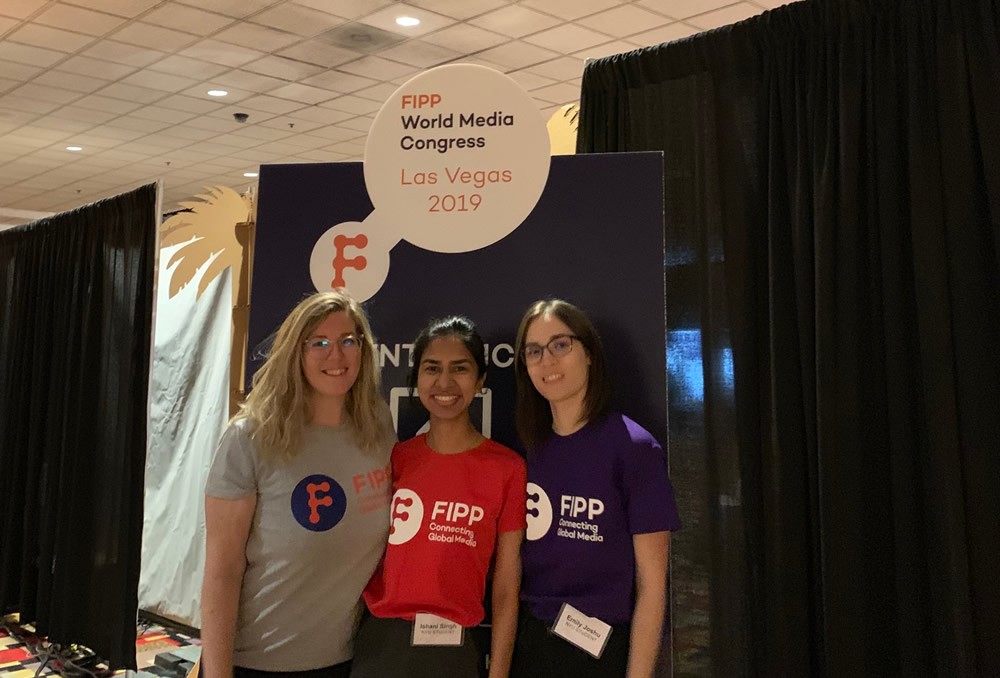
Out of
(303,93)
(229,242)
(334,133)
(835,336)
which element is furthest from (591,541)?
(334,133)

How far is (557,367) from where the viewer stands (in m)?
1.78

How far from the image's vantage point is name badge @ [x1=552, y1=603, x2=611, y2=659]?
1.67 m

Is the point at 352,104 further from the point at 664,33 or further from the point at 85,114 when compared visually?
the point at 664,33

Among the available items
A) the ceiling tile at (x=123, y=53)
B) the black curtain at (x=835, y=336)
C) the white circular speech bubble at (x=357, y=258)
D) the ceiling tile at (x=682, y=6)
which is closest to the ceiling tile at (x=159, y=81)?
the ceiling tile at (x=123, y=53)

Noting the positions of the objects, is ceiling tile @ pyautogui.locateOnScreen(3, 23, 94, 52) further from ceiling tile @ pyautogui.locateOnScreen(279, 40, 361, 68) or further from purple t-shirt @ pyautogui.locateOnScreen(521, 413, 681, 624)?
purple t-shirt @ pyautogui.locateOnScreen(521, 413, 681, 624)

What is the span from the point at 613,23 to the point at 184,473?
361 centimetres

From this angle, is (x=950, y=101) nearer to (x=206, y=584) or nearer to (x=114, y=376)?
(x=206, y=584)

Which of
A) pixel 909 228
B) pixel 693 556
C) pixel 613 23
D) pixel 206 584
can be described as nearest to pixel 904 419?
pixel 909 228

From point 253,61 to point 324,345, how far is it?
424 centimetres

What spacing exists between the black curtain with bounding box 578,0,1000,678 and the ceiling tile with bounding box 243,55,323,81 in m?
3.33

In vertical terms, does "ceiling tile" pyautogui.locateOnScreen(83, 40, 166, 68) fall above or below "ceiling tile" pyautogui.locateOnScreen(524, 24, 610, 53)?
above

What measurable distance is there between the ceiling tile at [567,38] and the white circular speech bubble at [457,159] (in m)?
3.00

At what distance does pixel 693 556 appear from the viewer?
259cm

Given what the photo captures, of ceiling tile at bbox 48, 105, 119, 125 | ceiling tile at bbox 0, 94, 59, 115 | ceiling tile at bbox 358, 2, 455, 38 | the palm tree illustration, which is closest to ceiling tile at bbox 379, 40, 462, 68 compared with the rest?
ceiling tile at bbox 358, 2, 455, 38
